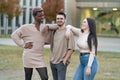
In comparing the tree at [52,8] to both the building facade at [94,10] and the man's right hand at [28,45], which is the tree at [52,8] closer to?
the building facade at [94,10]

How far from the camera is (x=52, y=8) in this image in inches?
2299

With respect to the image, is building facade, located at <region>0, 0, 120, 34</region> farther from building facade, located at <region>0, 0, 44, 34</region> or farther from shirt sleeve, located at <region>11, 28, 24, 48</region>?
shirt sleeve, located at <region>11, 28, 24, 48</region>

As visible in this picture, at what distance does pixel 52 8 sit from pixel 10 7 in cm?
855

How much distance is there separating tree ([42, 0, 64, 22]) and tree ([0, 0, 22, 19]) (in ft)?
18.7

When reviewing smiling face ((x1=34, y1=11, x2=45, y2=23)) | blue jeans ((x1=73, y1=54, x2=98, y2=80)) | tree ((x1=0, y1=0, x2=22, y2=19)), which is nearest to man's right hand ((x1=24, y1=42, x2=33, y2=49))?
smiling face ((x1=34, y1=11, x2=45, y2=23))

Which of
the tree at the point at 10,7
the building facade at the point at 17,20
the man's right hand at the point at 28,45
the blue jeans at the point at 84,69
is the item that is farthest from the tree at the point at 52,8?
the blue jeans at the point at 84,69

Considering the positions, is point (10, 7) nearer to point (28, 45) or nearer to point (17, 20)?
point (17, 20)

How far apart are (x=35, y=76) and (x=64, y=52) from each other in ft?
18.8

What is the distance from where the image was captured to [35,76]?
12.7 metres

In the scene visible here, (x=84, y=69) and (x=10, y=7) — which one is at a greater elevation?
(x=10, y=7)

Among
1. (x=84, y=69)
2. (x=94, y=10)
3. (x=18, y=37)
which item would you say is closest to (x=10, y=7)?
(x=94, y=10)

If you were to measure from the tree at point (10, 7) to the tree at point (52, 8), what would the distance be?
224 inches

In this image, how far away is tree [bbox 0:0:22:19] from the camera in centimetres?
5081

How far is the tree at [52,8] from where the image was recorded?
5776cm
